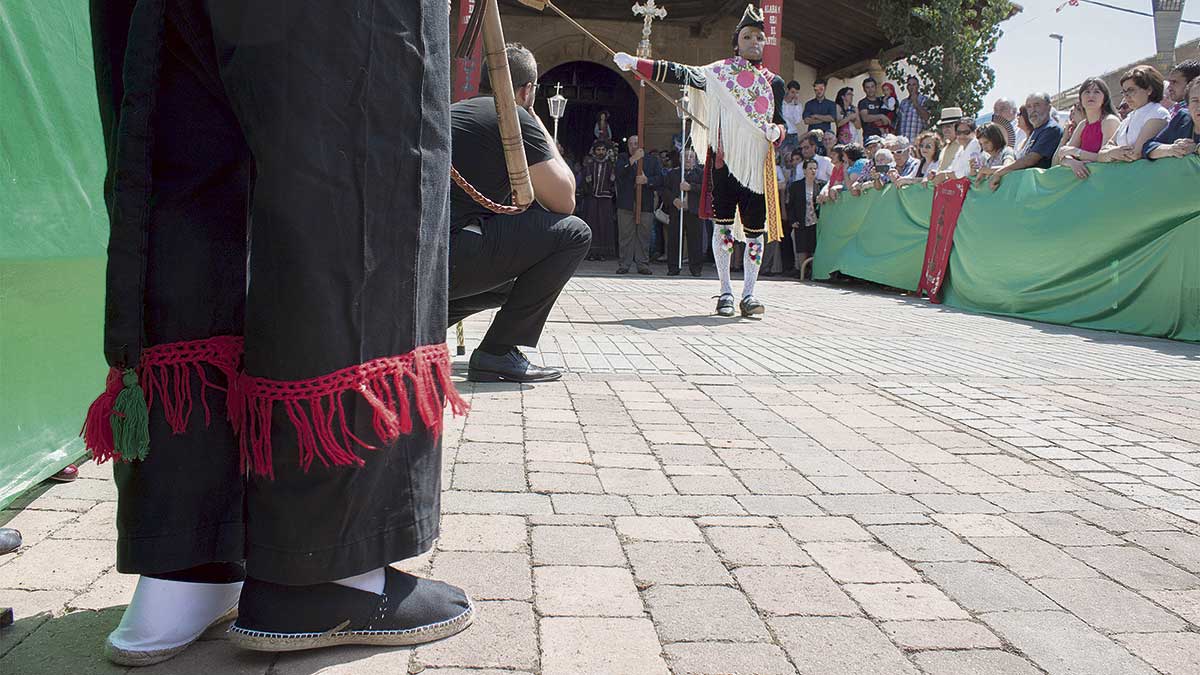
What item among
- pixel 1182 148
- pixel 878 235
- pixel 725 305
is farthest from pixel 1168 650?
pixel 878 235

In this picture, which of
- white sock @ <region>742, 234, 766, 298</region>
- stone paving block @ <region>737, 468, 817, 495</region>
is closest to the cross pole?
white sock @ <region>742, 234, 766, 298</region>

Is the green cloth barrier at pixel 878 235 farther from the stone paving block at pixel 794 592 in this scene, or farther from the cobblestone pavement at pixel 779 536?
the stone paving block at pixel 794 592

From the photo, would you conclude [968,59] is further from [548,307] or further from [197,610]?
[197,610]

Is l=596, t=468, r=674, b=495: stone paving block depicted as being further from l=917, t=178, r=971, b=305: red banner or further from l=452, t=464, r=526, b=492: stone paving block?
l=917, t=178, r=971, b=305: red banner

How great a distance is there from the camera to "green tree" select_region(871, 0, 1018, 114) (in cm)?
1322

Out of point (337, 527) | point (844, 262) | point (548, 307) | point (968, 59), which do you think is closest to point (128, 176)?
point (337, 527)

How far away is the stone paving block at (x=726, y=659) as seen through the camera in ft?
5.22

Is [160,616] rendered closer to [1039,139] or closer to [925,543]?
[925,543]

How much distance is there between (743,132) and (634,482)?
4.89 meters

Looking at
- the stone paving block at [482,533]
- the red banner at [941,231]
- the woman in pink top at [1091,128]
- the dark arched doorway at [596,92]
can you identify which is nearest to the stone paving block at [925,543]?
the stone paving block at [482,533]

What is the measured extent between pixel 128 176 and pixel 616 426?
2.17 m

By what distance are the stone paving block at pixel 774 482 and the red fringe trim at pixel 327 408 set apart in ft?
4.58

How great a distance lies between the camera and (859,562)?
2.14 m

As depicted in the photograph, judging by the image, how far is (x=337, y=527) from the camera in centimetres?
148
